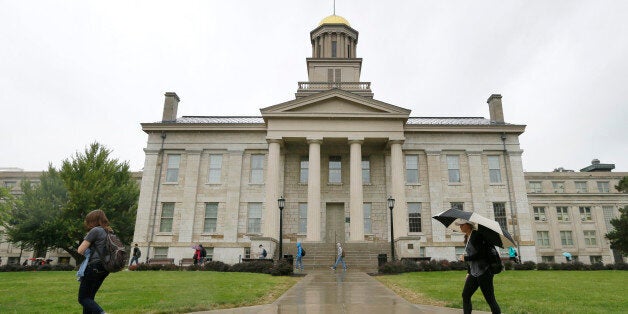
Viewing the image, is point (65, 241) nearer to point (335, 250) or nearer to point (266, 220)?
point (266, 220)

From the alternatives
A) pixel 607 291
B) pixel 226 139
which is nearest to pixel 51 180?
pixel 226 139

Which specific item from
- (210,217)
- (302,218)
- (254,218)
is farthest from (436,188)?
(210,217)

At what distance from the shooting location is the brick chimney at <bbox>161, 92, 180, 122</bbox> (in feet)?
121

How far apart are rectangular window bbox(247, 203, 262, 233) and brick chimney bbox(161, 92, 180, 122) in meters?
11.6

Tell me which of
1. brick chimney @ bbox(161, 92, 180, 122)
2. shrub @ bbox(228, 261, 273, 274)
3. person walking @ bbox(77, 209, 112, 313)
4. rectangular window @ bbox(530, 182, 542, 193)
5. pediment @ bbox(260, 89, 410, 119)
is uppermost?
brick chimney @ bbox(161, 92, 180, 122)

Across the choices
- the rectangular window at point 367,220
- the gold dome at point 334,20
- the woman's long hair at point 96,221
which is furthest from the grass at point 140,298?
the gold dome at point 334,20

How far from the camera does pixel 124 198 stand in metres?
40.8

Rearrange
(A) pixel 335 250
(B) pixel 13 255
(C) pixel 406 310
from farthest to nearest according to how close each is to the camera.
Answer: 1. (B) pixel 13 255
2. (A) pixel 335 250
3. (C) pixel 406 310

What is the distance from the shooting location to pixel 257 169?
34.4m

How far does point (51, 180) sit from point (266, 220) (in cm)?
2460

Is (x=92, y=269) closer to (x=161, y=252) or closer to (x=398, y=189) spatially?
(x=398, y=189)

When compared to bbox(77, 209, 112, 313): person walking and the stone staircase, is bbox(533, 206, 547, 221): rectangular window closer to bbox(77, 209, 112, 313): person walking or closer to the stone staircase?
the stone staircase

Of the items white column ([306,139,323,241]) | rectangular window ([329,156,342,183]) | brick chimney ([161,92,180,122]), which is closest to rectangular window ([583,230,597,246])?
rectangular window ([329,156,342,183])

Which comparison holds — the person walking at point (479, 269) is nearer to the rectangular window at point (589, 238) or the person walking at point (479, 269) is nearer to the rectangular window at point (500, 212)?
the rectangular window at point (500, 212)
